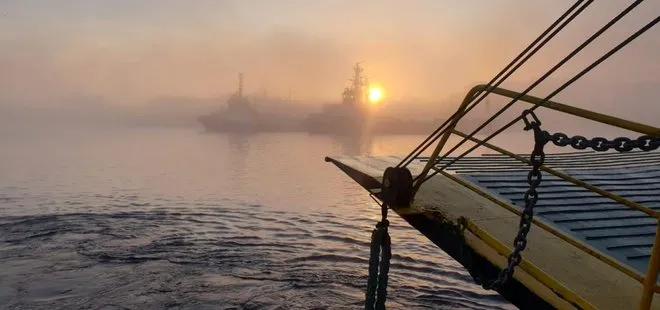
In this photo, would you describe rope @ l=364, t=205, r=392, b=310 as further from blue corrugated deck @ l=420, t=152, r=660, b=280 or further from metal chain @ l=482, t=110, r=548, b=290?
blue corrugated deck @ l=420, t=152, r=660, b=280

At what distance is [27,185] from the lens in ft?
104

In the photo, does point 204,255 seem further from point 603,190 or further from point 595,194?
point 603,190

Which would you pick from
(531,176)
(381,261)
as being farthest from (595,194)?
(531,176)

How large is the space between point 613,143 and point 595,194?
599cm

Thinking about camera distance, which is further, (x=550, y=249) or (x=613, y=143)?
(x=550, y=249)

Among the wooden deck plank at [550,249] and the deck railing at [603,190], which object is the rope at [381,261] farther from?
the deck railing at [603,190]

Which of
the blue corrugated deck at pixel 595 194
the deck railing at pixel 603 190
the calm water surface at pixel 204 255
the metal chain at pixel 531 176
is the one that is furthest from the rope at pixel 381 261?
the calm water surface at pixel 204 255

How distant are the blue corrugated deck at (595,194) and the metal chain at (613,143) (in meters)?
3.01

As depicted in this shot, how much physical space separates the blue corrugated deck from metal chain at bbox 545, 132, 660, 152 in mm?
3008

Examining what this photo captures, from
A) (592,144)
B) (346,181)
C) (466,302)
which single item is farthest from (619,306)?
(346,181)

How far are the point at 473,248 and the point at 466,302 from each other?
5.88 metres

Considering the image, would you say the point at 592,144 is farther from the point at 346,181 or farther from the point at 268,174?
the point at 268,174

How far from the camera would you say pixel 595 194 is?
29.4 feet

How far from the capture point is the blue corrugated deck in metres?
6.89
